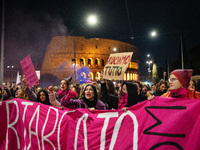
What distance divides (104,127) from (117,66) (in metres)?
2.46

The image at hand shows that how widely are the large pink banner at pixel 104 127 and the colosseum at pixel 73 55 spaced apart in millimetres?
47319

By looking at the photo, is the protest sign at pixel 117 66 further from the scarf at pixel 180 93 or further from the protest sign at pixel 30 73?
the protest sign at pixel 30 73

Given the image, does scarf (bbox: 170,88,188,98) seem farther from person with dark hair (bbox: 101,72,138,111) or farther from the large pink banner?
person with dark hair (bbox: 101,72,138,111)

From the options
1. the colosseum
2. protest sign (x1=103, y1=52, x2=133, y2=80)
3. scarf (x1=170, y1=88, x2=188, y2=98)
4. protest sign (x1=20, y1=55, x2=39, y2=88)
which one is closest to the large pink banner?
scarf (x1=170, y1=88, x2=188, y2=98)

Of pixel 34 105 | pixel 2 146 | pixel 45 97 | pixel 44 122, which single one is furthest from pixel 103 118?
pixel 2 146

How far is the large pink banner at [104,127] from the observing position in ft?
8.35

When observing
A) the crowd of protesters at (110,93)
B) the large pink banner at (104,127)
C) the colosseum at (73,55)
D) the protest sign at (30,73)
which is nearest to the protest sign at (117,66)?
the crowd of protesters at (110,93)

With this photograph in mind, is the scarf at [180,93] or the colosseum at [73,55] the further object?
the colosseum at [73,55]

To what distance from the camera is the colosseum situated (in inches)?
2108

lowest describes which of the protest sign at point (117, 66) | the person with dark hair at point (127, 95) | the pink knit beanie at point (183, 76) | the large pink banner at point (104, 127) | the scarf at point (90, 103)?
the large pink banner at point (104, 127)

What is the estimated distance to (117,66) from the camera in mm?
5273

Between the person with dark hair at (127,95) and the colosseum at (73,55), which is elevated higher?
the colosseum at (73,55)

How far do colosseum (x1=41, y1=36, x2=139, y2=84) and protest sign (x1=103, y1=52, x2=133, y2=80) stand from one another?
46075mm

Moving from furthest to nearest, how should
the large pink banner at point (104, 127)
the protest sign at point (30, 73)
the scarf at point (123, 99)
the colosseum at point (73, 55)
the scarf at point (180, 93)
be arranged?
the colosseum at point (73, 55)
the protest sign at point (30, 73)
the scarf at point (123, 99)
the scarf at point (180, 93)
the large pink banner at point (104, 127)
